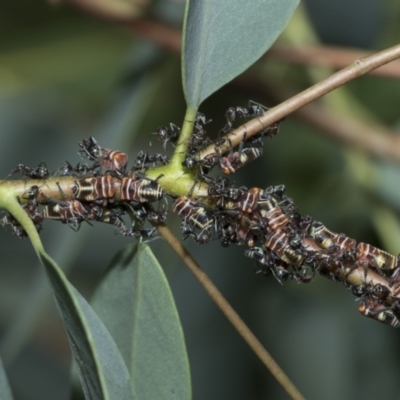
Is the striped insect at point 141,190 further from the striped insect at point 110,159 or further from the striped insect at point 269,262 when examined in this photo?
the striped insect at point 269,262

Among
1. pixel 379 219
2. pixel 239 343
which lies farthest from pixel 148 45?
pixel 239 343

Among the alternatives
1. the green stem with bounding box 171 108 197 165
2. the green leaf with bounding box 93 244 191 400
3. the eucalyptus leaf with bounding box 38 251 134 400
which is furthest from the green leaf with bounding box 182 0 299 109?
the eucalyptus leaf with bounding box 38 251 134 400

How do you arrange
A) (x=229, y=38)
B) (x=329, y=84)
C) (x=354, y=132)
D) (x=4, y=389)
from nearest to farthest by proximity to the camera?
1. (x=329, y=84)
2. (x=4, y=389)
3. (x=229, y=38)
4. (x=354, y=132)

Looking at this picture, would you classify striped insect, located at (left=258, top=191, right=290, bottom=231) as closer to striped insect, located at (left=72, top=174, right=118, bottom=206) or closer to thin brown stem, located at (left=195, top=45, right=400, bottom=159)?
thin brown stem, located at (left=195, top=45, right=400, bottom=159)

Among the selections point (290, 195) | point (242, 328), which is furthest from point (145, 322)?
point (290, 195)

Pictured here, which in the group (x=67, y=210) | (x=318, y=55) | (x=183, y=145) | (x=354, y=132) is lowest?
(x=183, y=145)

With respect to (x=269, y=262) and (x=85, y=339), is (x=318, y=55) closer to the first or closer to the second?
(x=269, y=262)
